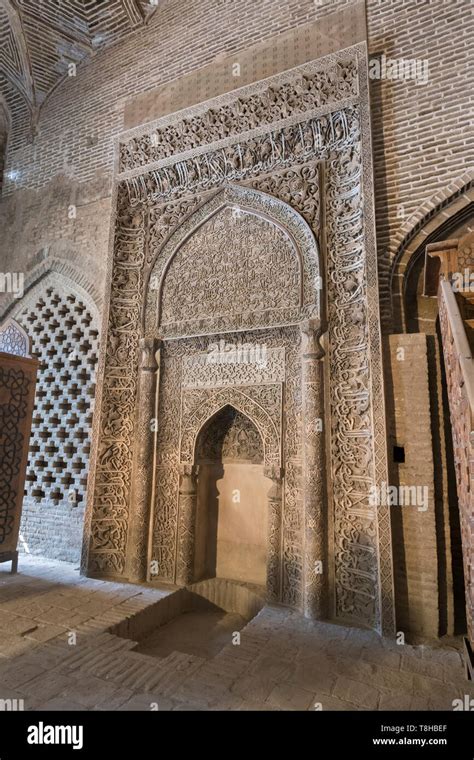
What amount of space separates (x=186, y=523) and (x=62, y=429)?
2421mm

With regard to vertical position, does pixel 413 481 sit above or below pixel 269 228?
below

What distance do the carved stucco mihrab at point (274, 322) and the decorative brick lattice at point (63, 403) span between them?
0.91m

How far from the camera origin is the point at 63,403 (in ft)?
19.3

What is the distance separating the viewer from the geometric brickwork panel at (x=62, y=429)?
18.4ft

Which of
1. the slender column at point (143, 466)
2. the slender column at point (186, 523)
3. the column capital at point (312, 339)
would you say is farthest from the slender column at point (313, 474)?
the slender column at point (143, 466)

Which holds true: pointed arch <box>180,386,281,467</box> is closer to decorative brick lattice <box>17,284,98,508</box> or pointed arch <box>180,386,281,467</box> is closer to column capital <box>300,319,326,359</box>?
column capital <box>300,319,326,359</box>

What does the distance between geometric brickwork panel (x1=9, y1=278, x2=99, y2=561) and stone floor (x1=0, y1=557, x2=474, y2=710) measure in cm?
187

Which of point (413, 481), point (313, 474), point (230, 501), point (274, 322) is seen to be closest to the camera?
point (413, 481)

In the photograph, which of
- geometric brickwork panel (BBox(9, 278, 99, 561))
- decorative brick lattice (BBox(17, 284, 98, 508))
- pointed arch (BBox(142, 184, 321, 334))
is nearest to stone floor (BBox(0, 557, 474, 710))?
geometric brickwork panel (BBox(9, 278, 99, 561))

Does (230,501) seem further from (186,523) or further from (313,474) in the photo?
(313,474)

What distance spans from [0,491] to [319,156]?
16.4ft

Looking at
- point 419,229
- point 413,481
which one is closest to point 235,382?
point 413,481

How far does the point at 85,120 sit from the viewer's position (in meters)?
6.73
